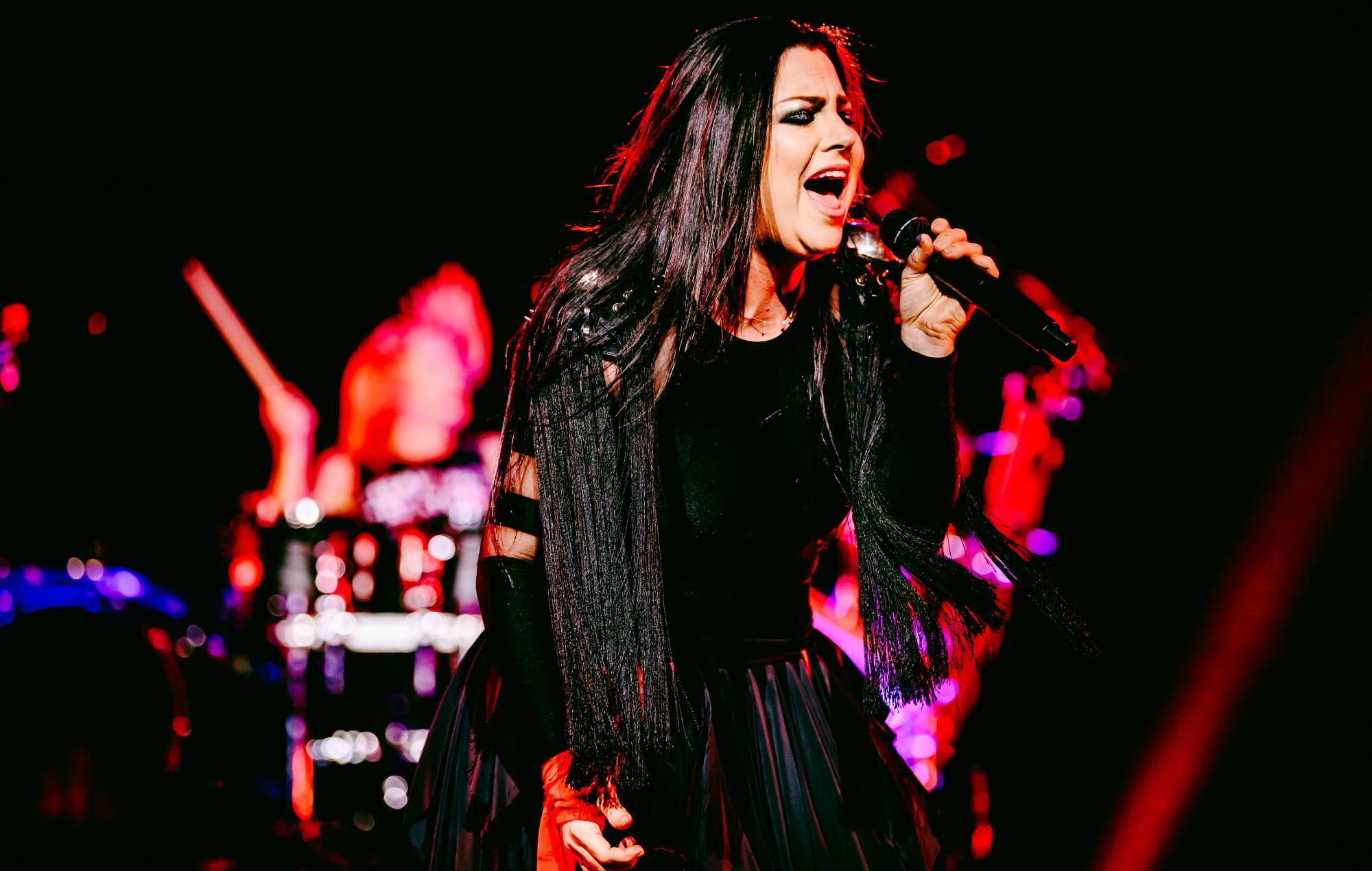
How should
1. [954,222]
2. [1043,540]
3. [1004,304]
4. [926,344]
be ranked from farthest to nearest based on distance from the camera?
[954,222] → [1043,540] → [926,344] → [1004,304]

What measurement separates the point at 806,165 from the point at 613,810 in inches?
33.6

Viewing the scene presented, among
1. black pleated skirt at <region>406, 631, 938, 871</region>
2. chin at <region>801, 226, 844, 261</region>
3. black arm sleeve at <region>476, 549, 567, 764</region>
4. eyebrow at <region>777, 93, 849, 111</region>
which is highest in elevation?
eyebrow at <region>777, 93, 849, 111</region>

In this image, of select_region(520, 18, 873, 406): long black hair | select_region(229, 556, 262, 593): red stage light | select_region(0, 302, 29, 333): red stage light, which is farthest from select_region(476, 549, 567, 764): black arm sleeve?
select_region(0, 302, 29, 333): red stage light

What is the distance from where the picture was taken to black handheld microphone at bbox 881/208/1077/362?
1084mm

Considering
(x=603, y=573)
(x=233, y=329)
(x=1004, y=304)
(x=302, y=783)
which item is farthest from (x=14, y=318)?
(x=1004, y=304)

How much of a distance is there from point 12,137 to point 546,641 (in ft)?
14.1

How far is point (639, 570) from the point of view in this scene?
114cm

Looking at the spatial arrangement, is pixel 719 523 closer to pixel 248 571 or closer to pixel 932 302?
pixel 932 302

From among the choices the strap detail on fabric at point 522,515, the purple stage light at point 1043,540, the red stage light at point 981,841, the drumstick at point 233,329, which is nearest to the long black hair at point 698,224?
the strap detail on fabric at point 522,515

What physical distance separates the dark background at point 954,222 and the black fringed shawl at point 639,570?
347mm

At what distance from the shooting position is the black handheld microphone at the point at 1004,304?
1084mm

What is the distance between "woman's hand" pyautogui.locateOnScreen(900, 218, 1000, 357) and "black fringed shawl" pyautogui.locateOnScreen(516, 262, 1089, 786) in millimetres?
81

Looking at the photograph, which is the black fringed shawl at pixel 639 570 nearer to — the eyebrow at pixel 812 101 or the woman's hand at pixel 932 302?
the woman's hand at pixel 932 302

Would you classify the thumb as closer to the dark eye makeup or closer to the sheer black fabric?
the sheer black fabric
